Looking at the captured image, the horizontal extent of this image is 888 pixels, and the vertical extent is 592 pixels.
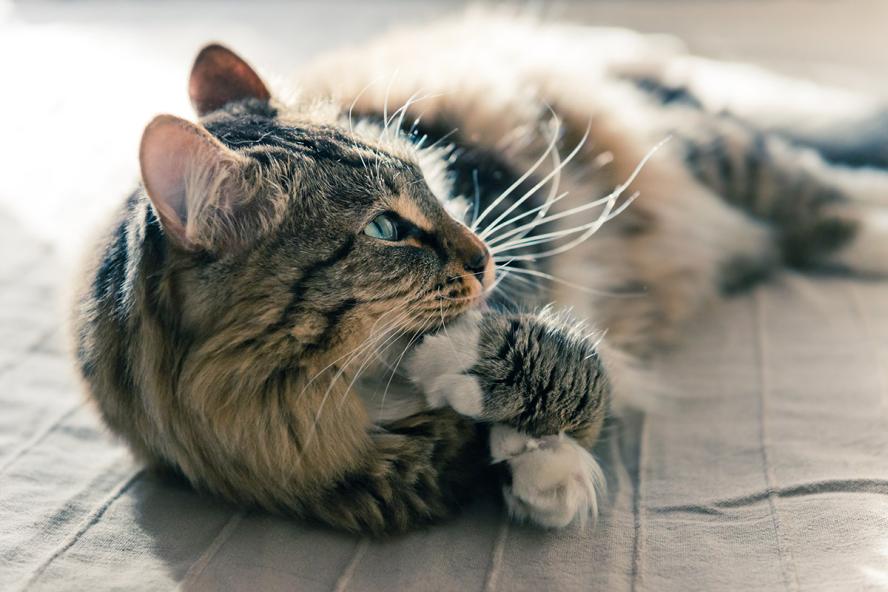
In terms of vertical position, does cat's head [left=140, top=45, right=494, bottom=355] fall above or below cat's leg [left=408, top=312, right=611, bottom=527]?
above

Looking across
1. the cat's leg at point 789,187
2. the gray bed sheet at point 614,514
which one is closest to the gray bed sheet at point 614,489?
the gray bed sheet at point 614,514

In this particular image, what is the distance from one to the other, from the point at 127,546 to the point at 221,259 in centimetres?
39

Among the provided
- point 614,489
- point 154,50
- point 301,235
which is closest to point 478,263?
point 301,235

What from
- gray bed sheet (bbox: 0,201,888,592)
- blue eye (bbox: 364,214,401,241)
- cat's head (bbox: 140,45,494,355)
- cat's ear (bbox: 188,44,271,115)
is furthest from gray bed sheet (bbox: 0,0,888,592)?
cat's ear (bbox: 188,44,271,115)

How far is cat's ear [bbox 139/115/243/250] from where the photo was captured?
905 millimetres

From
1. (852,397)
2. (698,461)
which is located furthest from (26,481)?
(852,397)

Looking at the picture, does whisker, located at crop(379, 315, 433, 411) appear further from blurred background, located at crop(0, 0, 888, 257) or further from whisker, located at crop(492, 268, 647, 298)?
blurred background, located at crop(0, 0, 888, 257)

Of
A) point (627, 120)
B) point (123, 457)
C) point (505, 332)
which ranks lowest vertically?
point (123, 457)

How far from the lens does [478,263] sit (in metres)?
1.13

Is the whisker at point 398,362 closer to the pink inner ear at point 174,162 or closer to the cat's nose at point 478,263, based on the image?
the cat's nose at point 478,263

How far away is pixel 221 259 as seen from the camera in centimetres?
100

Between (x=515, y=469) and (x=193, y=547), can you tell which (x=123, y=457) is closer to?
(x=193, y=547)

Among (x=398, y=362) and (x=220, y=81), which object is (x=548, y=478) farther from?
(x=220, y=81)

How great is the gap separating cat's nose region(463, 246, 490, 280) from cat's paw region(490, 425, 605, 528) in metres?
0.22
